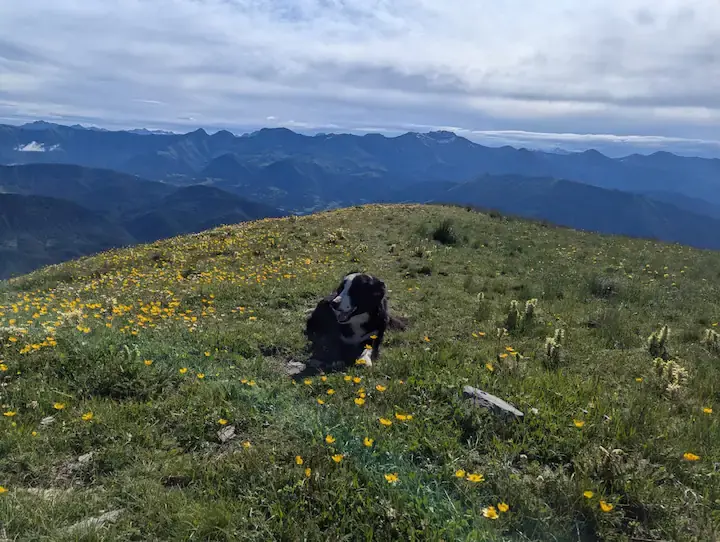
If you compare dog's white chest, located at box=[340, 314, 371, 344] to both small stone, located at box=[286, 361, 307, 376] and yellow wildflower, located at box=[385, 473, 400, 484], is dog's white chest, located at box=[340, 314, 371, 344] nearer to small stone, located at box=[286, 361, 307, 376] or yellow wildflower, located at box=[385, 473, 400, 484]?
small stone, located at box=[286, 361, 307, 376]

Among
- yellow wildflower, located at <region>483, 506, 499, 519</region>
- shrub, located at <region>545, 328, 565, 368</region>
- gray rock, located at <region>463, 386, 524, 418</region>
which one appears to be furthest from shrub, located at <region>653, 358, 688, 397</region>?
yellow wildflower, located at <region>483, 506, 499, 519</region>

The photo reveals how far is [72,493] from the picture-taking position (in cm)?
459

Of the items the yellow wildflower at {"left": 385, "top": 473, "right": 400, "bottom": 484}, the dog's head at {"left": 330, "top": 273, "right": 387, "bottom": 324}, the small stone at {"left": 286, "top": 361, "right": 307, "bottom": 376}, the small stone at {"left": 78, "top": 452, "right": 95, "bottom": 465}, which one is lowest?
the small stone at {"left": 286, "top": 361, "right": 307, "bottom": 376}

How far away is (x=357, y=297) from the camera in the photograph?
943 centimetres

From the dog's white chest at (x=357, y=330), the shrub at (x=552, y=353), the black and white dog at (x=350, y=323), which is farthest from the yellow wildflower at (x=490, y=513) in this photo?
the dog's white chest at (x=357, y=330)

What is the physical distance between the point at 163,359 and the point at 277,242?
13.7 meters

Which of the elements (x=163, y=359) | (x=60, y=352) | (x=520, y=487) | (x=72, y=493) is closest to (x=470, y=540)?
(x=520, y=487)

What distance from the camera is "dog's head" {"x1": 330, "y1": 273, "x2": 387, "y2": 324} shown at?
30.5 feet

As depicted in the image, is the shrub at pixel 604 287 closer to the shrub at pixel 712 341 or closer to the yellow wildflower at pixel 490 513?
the shrub at pixel 712 341

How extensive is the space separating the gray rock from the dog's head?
131 inches

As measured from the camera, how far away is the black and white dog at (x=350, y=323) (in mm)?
8791

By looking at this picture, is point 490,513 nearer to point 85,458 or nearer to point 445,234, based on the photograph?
point 85,458

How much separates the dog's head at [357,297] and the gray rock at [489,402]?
3.33 meters

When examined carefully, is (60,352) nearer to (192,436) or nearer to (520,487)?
(192,436)
